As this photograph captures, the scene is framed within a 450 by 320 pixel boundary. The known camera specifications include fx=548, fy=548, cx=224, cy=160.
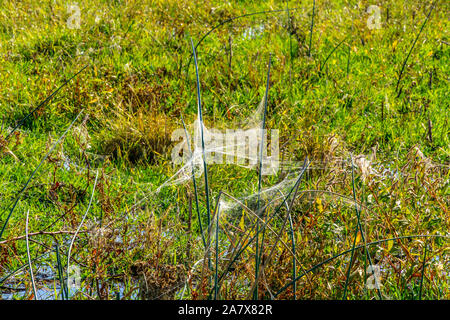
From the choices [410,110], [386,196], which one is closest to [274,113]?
[410,110]

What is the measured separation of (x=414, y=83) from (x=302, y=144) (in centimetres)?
149

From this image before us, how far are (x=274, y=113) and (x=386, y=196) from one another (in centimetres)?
153

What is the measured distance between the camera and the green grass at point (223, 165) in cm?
263

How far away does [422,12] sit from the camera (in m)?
6.16

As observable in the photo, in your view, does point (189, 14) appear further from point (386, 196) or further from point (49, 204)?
point (386, 196)

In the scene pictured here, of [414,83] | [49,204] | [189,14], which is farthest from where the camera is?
[189,14]

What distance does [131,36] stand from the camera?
216 inches

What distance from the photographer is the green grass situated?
2629 mm

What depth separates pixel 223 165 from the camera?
12.0 feet
